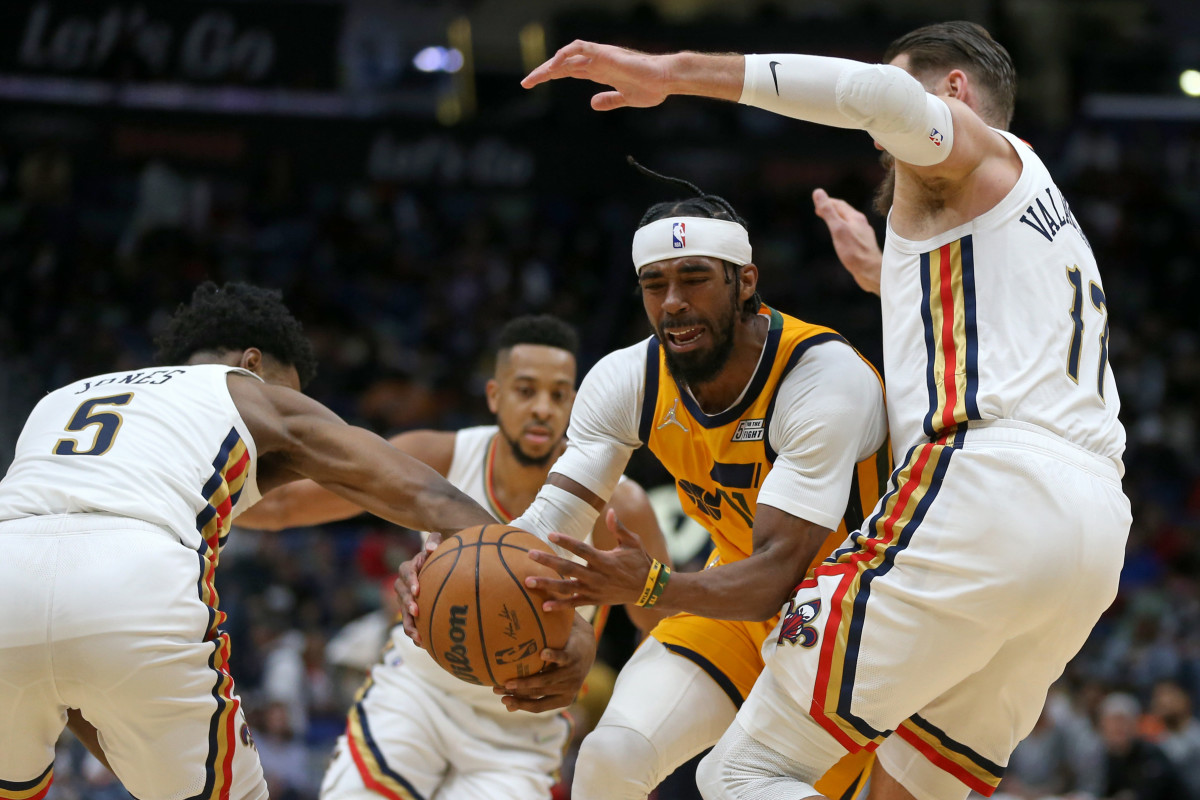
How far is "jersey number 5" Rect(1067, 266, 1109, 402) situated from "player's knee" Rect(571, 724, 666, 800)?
167cm

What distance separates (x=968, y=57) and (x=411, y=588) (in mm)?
2221

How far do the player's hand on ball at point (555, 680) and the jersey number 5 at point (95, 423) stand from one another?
4.20ft

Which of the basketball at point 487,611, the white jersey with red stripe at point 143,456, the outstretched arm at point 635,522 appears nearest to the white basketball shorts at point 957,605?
the basketball at point 487,611

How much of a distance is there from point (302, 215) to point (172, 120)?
6.32 ft

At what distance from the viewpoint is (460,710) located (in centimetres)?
523

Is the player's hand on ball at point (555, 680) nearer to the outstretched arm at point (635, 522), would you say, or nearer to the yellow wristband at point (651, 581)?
the yellow wristband at point (651, 581)

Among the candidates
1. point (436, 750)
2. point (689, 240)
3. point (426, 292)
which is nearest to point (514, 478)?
point (436, 750)

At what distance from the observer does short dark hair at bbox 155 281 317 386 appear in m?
4.27

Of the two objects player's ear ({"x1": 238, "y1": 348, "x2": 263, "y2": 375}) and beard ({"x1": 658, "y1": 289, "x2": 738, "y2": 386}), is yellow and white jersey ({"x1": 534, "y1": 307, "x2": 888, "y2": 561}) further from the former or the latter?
player's ear ({"x1": 238, "y1": 348, "x2": 263, "y2": 375})

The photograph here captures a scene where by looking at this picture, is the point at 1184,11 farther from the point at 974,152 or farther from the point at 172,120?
the point at 974,152

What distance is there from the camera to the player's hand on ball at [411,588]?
367 centimetres

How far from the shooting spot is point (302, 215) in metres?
16.0

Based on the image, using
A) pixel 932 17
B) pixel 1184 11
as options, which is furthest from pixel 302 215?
pixel 1184 11

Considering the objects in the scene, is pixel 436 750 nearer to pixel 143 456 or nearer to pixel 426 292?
pixel 143 456
